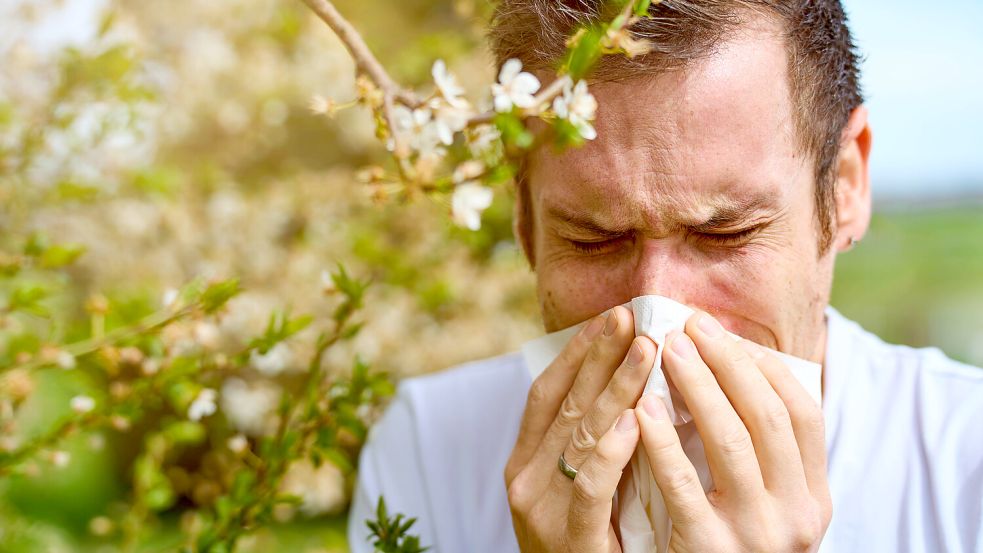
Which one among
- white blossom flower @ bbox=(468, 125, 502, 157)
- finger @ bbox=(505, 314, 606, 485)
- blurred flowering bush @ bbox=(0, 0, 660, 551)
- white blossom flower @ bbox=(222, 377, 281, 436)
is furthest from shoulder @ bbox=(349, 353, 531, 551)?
white blossom flower @ bbox=(468, 125, 502, 157)

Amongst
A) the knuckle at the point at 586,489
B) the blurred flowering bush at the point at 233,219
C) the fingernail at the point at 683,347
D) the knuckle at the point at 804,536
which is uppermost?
the blurred flowering bush at the point at 233,219

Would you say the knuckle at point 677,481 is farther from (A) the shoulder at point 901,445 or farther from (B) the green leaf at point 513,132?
(B) the green leaf at point 513,132

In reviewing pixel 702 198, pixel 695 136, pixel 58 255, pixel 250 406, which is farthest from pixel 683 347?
pixel 250 406

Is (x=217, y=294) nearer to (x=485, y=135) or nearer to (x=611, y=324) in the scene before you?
(x=485, y=135)

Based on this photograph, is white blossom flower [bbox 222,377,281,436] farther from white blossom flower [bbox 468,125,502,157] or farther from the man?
white blossom flower [bbox 468,125,502,157]

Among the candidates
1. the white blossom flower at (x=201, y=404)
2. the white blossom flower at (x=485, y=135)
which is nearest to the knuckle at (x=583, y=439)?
the white blossom flower at (x=485, y=135)

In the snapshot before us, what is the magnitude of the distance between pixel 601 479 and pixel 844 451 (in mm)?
700

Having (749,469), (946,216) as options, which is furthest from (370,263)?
(946,216)

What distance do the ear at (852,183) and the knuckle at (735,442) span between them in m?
0.59

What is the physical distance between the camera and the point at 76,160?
8.09 ft

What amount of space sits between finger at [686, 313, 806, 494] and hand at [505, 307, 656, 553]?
114mm

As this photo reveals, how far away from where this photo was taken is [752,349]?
151 cm

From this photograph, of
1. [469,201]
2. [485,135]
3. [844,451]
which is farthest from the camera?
[844,451]

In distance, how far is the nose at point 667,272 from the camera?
152 centimetres
